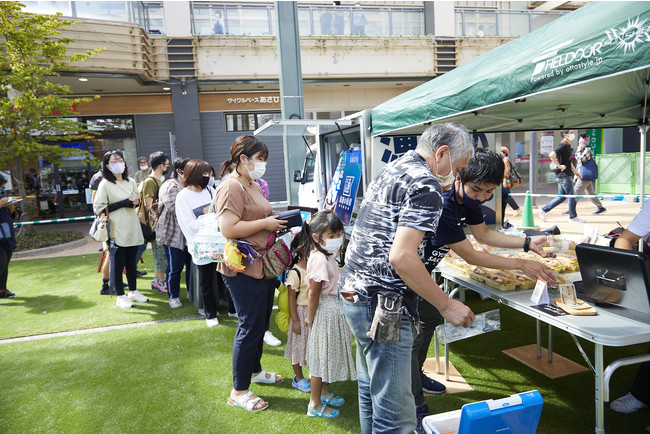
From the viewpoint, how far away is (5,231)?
548 cm

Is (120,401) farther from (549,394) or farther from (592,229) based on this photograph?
(592,229)

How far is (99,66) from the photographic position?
456 inches

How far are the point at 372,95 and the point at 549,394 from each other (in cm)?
1439

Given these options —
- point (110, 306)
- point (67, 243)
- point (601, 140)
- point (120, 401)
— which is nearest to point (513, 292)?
point (120, 401)

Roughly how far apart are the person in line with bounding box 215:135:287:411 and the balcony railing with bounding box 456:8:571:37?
15.2 metres

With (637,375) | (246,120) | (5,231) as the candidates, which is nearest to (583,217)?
(637,375)

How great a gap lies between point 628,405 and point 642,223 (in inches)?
46.4

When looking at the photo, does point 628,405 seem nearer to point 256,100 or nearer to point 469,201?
point 469,201

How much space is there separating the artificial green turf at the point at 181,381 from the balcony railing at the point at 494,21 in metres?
13.5

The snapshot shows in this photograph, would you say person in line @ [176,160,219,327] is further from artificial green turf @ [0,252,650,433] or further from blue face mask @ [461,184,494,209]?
blue face mask @ [461,184,494,209]

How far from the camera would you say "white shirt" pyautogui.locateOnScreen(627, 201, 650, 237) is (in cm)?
240

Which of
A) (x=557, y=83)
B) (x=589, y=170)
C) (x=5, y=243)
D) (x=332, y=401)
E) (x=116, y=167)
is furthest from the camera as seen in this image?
(x=589, y=170)

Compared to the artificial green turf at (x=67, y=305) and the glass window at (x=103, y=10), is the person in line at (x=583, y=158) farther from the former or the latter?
the glass window at (x=103, y=10)

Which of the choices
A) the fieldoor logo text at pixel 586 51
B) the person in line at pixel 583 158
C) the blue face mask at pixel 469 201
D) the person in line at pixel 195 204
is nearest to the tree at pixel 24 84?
Result: the person in line at pixel 195 204
